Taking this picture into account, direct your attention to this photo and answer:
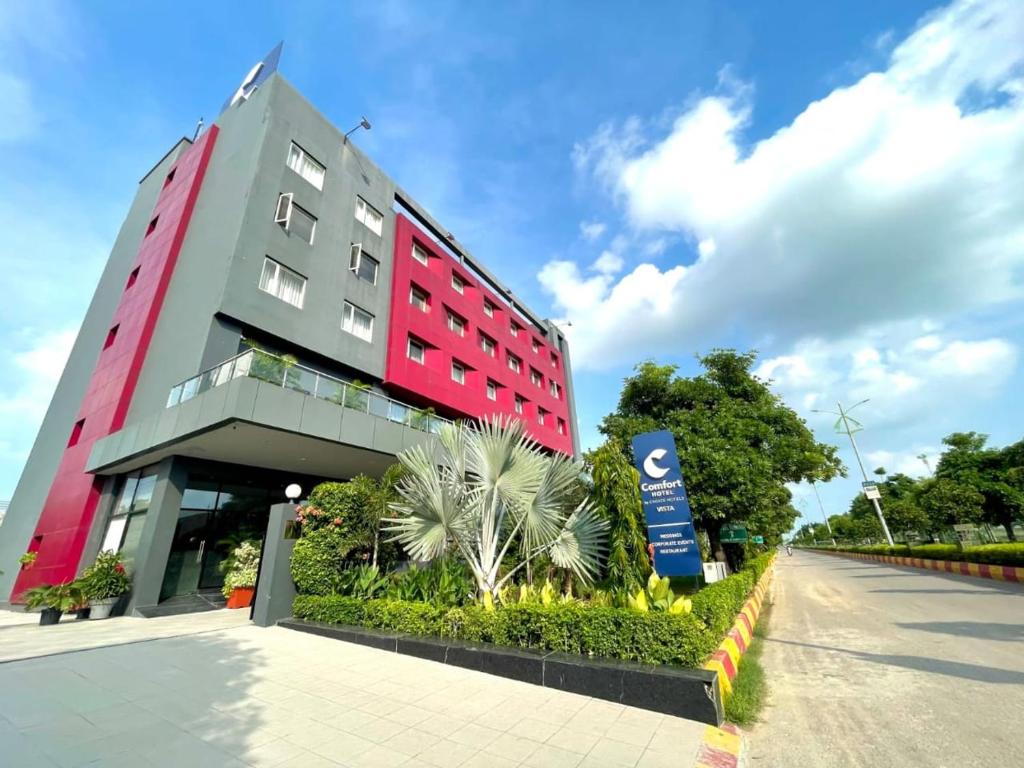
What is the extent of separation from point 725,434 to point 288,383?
13274 millimetres

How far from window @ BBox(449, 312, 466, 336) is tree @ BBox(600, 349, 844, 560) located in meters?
10.9

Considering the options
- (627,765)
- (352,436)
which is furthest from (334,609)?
(627,765)

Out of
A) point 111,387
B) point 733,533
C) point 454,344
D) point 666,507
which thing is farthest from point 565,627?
point 454,344

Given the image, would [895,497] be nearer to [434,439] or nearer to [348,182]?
[434,439]

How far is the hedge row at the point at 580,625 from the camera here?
4945 millimetres

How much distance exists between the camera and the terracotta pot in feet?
40.1

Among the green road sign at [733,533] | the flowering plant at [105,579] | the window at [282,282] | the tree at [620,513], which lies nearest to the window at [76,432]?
the flowering plant at [105,579]

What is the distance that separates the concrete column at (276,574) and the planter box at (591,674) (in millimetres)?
3417

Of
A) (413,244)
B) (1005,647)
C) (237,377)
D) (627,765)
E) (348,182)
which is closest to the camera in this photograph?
(627,765)

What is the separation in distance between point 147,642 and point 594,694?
7.99 metres

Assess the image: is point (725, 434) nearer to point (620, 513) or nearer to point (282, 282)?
point (620, 513)

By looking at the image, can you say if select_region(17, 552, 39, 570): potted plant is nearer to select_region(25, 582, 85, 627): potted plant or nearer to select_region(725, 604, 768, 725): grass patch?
select_region(25, 582, 85, 627): potted plant

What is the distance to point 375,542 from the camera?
35.0 ft

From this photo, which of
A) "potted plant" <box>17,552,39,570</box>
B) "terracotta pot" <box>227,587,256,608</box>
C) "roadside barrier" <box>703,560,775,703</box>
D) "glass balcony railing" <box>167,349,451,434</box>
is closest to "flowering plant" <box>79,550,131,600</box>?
"terracotta pot" <box>227,587,256,608</box>
